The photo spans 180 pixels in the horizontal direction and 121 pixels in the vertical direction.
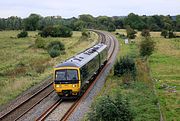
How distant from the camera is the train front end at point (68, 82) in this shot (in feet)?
78.0

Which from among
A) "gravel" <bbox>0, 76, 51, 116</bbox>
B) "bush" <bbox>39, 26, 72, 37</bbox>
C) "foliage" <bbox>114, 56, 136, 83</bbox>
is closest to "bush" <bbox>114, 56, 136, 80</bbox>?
"foliage" <bbox>114, 56, 136, 83</bbox>

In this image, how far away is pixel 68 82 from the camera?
23.8m

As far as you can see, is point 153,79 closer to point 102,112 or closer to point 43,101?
point 43,101

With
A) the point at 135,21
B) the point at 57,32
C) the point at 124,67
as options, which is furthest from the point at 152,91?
the point at 135,21

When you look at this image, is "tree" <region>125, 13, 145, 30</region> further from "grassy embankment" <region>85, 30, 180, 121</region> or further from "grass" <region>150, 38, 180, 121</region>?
"grassy embankment" <region>85, 30, 180, 121</region>

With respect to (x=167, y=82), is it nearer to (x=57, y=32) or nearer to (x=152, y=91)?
(x=152, y=91)

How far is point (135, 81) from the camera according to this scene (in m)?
28.6

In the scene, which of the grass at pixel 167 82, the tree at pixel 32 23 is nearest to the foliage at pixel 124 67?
the grass at pixel 167 82

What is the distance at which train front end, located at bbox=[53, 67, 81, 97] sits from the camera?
78.0 ft

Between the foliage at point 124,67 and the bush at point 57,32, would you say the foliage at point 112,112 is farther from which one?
the bush at point 57,32

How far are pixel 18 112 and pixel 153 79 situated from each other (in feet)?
45.9

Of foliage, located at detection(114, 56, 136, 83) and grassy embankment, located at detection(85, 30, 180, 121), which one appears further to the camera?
foliage, located at detection(114, 56, 136, 83)

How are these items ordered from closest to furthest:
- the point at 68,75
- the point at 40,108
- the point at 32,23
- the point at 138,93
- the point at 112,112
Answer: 1. the point at 112,112
2. the point at 40,108
3. the point at 68,75
4. the point at 138,93
5. the point at 32,23

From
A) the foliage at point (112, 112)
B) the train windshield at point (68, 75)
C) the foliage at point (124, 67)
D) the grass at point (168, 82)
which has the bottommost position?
the grass at point (168, 82)
